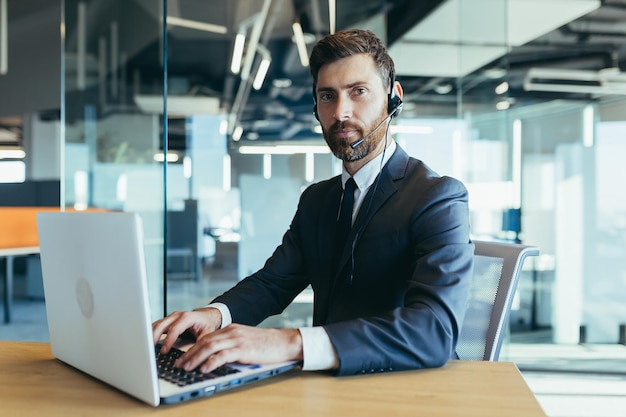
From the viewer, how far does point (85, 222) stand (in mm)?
948

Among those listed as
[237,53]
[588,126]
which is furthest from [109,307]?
[588,126]

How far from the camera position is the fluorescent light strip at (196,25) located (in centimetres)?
379

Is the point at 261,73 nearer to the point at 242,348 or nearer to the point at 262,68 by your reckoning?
the point at 262,68

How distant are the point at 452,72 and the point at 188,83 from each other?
1891 millimetres

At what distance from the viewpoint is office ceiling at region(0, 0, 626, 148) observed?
365 cm

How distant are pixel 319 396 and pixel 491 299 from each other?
26.9 inches

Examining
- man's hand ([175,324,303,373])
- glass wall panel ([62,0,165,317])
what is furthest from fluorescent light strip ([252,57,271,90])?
man's hand ([175,324,303,373])

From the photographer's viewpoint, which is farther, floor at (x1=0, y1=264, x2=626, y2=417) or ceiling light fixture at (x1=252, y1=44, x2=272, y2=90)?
ceiling light fixture at (x1=252, y1=44, x2=272, y2=90)

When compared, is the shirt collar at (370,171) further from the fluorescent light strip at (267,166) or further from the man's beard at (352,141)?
the fluorescent light strip at (267,166)

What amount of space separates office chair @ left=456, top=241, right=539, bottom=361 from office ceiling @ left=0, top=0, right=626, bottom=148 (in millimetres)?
2199

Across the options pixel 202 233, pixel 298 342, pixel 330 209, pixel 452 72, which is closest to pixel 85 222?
pixel 298 342

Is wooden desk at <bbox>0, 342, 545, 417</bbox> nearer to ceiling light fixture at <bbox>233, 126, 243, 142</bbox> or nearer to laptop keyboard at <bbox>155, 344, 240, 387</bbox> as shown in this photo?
laptop keyboard at <bbox>155, 344, 240, 387</bbox>

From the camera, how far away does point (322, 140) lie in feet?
11.7

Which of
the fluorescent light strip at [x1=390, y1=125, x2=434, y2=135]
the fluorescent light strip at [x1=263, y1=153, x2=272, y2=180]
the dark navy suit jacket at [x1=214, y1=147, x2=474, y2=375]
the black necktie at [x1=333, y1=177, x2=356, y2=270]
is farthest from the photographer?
the fluorescent light strip at [x1=390, y1=125, x2=434, y2=135]
